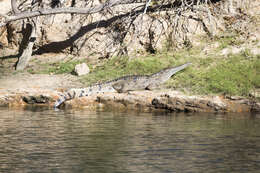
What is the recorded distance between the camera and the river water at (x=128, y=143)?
273 inches

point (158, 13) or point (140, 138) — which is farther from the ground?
point (158, 13)

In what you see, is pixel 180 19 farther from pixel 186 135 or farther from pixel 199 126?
pixel 186 135

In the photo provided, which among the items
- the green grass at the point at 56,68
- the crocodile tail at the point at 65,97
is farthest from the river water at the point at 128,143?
the green grass at the point at 56,68

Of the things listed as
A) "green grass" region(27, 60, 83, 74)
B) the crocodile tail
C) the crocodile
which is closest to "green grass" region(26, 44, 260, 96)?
"green grass" region(27, 60, 83, 74)

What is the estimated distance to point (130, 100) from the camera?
14281 mm

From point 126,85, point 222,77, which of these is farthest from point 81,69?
point 222,77

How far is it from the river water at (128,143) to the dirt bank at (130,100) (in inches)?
41.0

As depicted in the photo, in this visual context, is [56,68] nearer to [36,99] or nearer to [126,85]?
[36,99]

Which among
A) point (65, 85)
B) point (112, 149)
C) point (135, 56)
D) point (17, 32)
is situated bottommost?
point (112, 149)

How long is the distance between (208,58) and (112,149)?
32.6ft

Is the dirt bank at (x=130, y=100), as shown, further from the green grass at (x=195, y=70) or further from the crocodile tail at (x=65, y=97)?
the green grass at (x=195, y=70)

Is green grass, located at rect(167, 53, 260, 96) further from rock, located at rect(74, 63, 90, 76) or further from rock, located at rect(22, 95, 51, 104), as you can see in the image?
rock, located at rect(22, 95, 51, 104)

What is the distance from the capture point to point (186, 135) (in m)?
9.45

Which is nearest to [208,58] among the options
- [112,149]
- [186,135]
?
[186,135]
